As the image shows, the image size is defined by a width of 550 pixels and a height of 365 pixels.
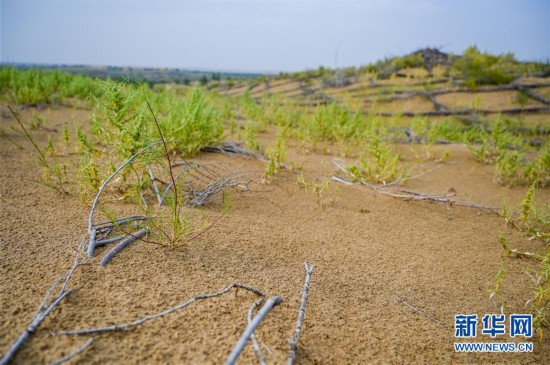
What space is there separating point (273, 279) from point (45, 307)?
32.9 inches

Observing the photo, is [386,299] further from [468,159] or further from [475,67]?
[475,67]

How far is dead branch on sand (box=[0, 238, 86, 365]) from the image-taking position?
0.92 metres

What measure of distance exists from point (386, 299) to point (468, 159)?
3764 millimetres

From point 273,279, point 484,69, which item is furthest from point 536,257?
point 484,69

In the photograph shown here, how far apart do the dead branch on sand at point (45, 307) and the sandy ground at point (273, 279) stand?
26 mm

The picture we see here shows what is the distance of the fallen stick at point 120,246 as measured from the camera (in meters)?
1.42

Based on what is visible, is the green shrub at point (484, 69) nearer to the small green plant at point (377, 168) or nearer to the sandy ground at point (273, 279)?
the small green plant at point (377, 168)

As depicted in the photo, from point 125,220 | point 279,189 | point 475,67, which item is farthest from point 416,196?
point 475,67

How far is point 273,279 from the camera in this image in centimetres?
153

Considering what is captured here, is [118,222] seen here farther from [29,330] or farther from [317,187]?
[317,187]

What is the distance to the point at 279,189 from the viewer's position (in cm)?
285

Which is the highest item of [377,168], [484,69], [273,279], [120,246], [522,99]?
[484,69]

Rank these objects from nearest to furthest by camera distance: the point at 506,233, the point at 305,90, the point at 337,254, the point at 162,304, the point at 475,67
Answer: the point at 162,304, the point at 337,254, the point at 506,233, the point at 475,67, the point at 305,90

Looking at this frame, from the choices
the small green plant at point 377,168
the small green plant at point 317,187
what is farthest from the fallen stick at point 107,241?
the small green plant at point 377,168
